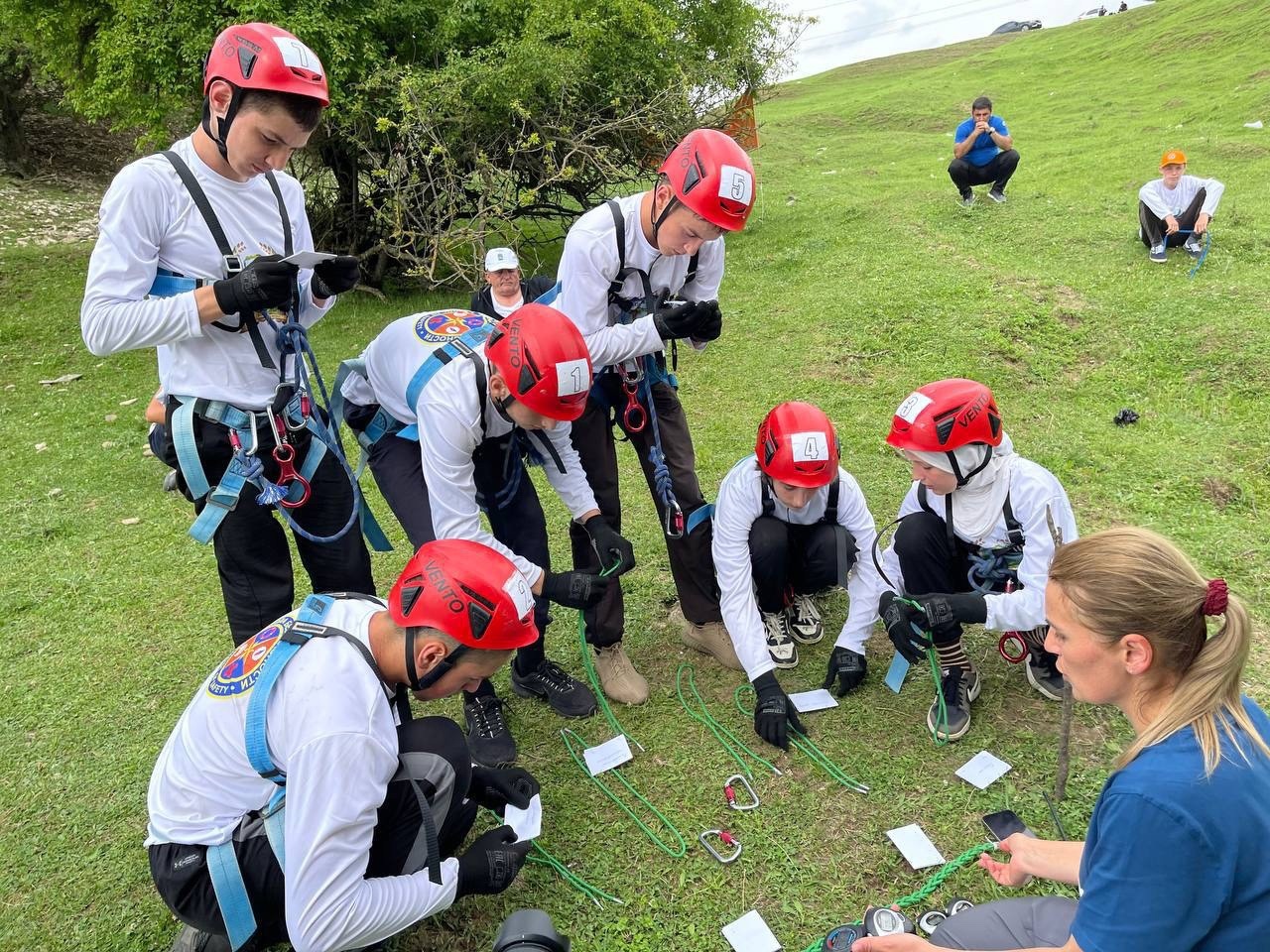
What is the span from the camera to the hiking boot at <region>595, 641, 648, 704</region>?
4.20 metres

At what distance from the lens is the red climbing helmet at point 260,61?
2.68 meters

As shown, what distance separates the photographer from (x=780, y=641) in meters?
4.50

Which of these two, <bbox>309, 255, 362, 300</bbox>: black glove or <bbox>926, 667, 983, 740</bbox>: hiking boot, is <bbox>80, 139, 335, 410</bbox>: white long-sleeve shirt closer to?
<bbox>309, 255, 362, 300</bbox>: black glove

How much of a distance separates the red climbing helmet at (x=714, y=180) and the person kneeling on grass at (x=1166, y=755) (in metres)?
2.11

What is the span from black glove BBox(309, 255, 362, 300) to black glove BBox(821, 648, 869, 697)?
290 cm

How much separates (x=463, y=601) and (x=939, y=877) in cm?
213

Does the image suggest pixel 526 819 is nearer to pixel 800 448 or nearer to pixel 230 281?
pixel 800 448

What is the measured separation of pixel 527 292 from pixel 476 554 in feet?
18.5

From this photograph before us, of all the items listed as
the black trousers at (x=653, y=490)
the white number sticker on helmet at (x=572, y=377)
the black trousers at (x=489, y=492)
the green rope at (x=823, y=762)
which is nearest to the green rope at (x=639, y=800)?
the black trousers at (x=653, y=490)

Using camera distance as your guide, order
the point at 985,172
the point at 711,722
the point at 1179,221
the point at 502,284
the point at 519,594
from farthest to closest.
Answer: the point at 985,172 → the point at 1179,221 → the point at 502,284 → the point at 711,722 → the point at 519,594

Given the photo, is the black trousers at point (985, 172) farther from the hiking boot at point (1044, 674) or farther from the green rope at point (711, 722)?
the green rope at point (711, 722)

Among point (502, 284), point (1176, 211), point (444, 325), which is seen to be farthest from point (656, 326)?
point (1176, 211)

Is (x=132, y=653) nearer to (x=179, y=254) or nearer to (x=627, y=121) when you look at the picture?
(x=179, y=254)

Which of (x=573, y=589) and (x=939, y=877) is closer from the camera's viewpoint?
(x=939, y=877)
